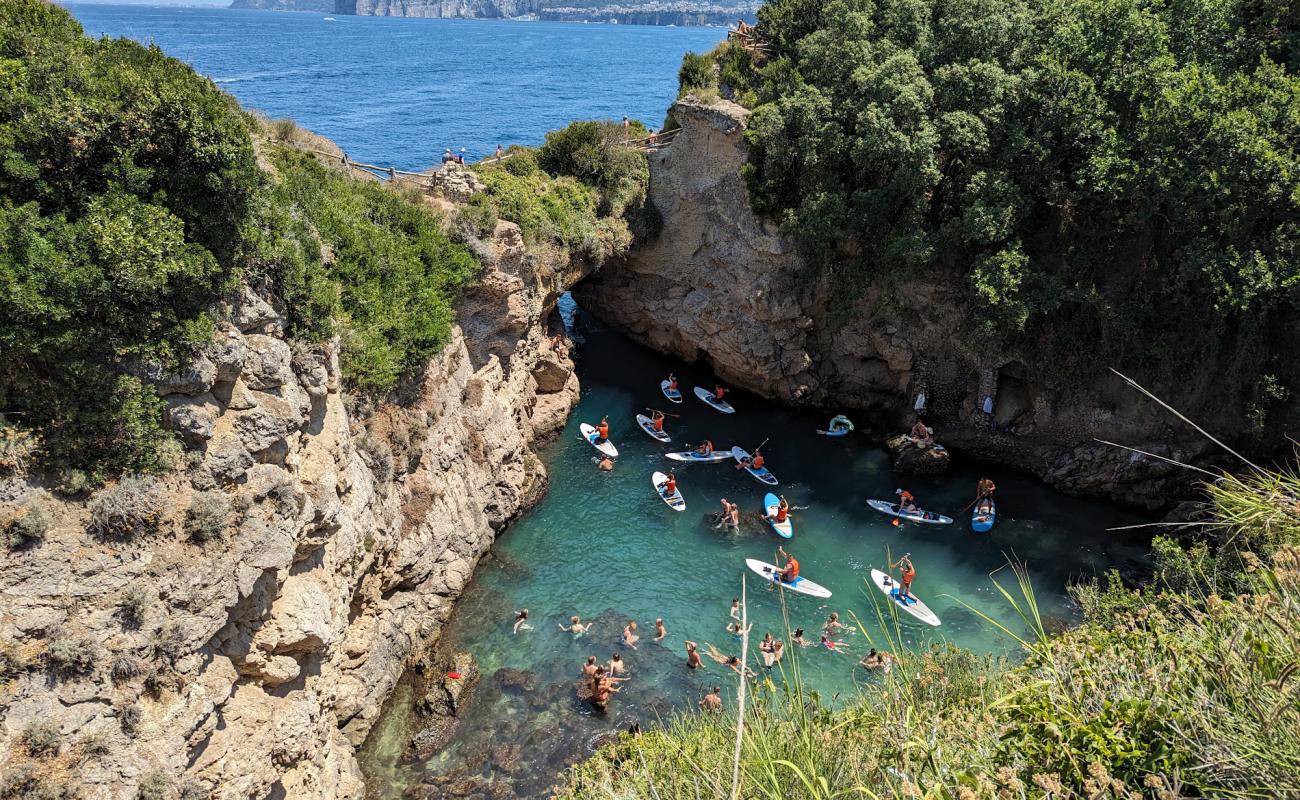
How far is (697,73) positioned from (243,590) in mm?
28250

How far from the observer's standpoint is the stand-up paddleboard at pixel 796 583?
21219 mm

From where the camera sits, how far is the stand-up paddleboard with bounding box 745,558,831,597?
2122 centimetres

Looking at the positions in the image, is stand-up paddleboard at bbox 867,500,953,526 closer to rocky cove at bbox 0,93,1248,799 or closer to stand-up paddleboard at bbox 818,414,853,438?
rocky cove at bbox 0,93,1248,799

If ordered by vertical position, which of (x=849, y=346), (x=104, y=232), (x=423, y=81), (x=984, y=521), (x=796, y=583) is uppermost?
(x=423, y=81)

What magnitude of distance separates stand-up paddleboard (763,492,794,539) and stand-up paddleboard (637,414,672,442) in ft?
16.7

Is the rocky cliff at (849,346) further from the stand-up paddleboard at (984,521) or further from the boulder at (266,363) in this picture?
the boulder at (266,363)

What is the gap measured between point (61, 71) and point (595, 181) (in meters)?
19.5

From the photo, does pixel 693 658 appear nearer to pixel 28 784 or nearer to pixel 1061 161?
pixel 28 784

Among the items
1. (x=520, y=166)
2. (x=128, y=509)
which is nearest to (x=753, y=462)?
(x=520, y=166)

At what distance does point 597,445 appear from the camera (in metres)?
27.6

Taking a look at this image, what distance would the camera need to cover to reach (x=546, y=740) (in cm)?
1703

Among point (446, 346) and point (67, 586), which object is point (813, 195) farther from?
point (67, 586)

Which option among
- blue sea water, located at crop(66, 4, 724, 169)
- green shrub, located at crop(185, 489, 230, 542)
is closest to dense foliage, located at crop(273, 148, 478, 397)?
green shrub, located at crop(185, 489, 230, 542)

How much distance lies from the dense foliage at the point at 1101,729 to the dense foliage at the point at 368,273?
39.4 ft
